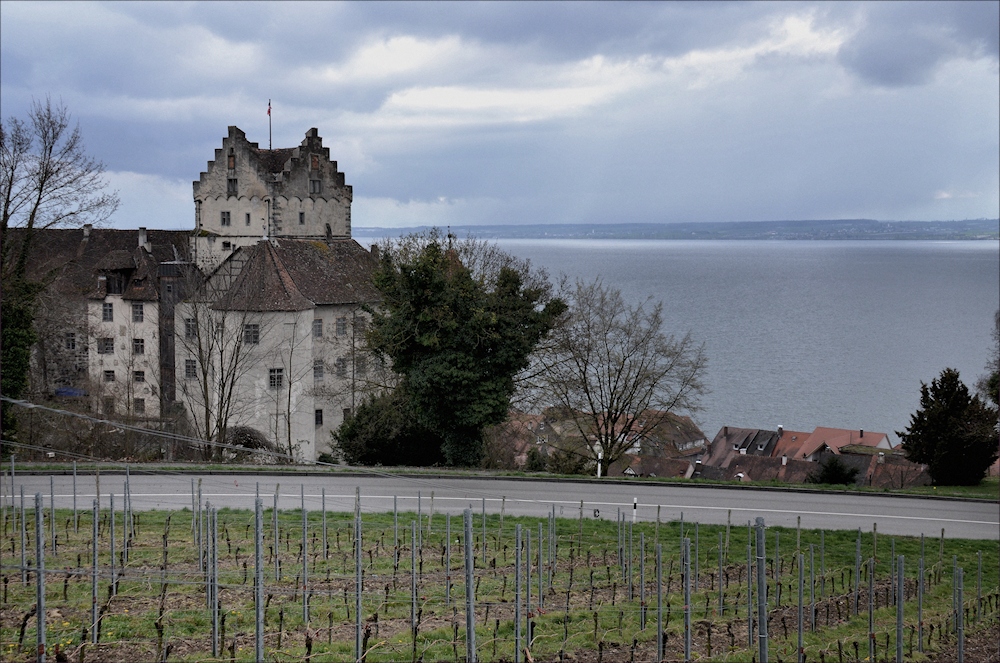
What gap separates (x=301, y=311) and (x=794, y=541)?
3176 centimetres

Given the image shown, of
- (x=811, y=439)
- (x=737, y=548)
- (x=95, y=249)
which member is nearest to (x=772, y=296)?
(x=811, y=439)

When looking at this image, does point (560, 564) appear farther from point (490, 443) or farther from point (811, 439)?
point (811, 439)

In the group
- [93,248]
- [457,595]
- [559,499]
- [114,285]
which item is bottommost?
[457,595]

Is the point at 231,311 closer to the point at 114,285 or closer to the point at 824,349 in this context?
the point at 114,285

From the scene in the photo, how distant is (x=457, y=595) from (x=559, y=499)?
33.3 ft

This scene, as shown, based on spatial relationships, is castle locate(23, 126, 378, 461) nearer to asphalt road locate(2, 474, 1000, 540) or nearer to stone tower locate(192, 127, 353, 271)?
stone tower locate(192, 127, 353, 271)

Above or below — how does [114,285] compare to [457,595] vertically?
above

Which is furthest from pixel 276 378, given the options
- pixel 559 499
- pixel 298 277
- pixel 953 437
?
pixel 953 437

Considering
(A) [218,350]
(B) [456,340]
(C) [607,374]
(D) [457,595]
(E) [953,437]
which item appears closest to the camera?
(D) [457,595]

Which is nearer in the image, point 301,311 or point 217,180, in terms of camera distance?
point 301,311

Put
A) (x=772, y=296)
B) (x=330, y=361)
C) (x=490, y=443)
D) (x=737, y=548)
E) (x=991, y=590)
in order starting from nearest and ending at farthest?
(x=991, y=590)
(x=737, y=548)
(x=490, y=443)
(x=330, y=361)
(x=772, y=296)

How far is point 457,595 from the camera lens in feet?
59.4

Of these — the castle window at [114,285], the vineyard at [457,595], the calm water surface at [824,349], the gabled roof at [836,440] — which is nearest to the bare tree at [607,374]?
the gabled roof at [836,440]

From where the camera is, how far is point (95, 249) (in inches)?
2480
